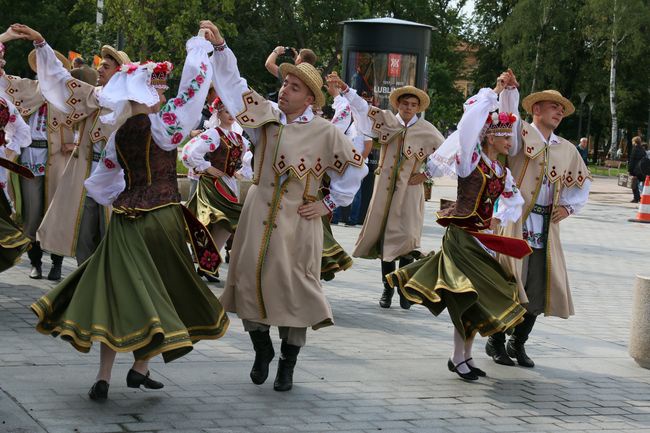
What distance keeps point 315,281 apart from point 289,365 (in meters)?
0.51

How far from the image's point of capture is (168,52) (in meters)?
27.7

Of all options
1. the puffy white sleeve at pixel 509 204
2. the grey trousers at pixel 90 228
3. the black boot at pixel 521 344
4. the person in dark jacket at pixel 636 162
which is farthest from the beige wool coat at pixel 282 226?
the person in dark jacket at pixel 636 162

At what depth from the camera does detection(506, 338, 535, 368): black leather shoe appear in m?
8.07

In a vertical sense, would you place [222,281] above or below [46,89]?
below

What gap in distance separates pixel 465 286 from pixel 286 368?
128cm

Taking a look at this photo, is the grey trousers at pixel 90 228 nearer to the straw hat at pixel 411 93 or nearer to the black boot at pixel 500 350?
the straw hat at pixel 411 93

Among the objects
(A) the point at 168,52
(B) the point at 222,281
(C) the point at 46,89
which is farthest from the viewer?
(A) the point at 168,52

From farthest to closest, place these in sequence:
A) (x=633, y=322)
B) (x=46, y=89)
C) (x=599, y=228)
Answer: (x=599, y=228) < (x=46, y=89) < (x=633, y=322)

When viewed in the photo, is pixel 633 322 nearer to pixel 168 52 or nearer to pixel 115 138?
pixel 115 138

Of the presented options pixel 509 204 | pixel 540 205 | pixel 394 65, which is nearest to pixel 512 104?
pixel 540 205

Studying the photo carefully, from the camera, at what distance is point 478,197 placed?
7.39m

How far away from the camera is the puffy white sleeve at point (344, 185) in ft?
22.0

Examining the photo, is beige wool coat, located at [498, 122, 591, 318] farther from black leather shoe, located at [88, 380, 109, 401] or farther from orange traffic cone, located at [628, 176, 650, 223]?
orange traffic cone, located at [628, 176, 650, 223]

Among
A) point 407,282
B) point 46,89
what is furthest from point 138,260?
point 46,89
